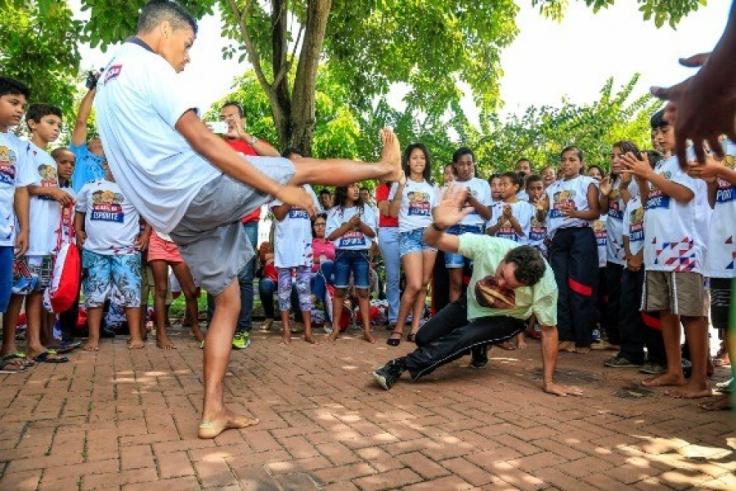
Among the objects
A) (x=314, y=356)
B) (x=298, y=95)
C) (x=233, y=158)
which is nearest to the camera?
(x=233, y=158)

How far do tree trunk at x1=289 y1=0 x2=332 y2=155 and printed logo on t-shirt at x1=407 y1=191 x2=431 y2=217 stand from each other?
8.79ft

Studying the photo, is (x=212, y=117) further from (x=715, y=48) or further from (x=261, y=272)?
(x=715, y=48)

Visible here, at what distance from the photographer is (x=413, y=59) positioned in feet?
39.3

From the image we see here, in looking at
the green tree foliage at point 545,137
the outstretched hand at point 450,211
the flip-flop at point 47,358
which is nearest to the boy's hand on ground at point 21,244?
the flip-flop at point 47,358

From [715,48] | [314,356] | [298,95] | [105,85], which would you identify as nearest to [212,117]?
[298,95]

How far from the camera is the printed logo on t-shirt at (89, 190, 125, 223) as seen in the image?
542 cm

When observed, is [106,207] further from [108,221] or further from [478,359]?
[478,359]

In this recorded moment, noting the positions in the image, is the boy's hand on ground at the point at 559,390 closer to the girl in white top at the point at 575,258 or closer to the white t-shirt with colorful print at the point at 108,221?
the girl in white top at the point at 575,258

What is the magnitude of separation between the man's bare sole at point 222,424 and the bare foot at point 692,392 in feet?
9.75

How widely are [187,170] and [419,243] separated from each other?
12.7 ft

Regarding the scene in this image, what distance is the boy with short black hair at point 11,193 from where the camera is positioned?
4098 mm

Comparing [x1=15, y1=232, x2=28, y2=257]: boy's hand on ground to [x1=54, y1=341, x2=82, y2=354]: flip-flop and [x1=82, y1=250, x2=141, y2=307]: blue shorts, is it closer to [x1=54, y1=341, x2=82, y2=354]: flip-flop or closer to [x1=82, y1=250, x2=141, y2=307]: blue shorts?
[x1=82, y1=250, x2=141, y2=307]: blue shorts

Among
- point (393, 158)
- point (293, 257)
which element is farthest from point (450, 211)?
point (293, 257)

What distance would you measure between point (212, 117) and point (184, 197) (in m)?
22.5
